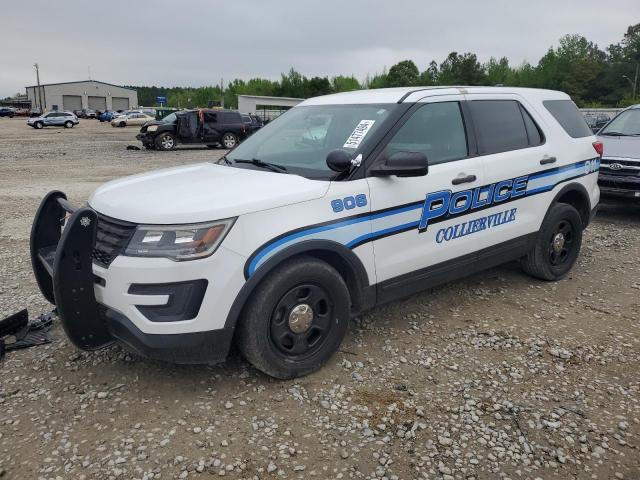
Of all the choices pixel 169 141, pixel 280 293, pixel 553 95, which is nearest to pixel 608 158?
pixel 553 95

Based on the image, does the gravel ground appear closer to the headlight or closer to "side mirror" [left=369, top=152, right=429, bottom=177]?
the headlight

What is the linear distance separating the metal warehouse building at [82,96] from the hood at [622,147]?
100427mm

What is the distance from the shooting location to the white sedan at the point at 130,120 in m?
44.4

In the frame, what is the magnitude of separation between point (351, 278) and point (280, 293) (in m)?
0.61

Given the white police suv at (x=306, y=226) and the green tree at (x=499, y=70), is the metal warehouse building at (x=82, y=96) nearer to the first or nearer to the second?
the green tree at (x=499, y=70)

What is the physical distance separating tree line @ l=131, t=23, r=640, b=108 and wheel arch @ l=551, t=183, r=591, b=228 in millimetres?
62958

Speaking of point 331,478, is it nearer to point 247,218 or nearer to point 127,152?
point 247,218

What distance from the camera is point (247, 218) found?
10.1ft

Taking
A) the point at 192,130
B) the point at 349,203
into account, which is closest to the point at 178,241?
the point at 349,203

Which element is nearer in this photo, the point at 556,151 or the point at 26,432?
the point at 26,432

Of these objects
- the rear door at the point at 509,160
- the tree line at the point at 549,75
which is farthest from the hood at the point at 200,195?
the tree line at the point at 549,75

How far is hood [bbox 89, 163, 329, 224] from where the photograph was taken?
9.86 feet

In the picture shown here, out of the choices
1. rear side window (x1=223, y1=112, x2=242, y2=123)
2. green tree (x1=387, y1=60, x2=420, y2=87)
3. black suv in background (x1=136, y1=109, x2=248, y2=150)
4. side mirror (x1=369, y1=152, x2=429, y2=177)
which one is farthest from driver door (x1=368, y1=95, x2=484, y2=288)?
green tree (x1=387, y1=60, x2=420, y2=87)

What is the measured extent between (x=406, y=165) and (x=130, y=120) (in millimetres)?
46020
